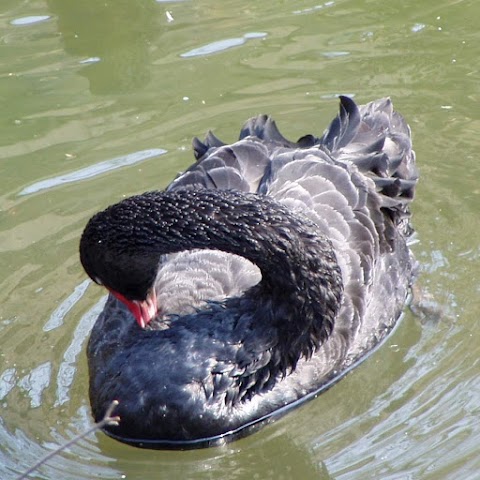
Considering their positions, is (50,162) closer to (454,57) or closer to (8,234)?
(8,234)

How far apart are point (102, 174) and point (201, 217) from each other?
2.49 meters

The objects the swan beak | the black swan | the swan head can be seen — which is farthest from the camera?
the swan beak

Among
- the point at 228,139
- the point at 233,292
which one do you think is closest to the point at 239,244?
the point at 233,292

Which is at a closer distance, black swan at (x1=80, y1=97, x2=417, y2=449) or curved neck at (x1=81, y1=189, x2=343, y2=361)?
curved neck at (x1=81, y1=189, x2=343, y2=361)

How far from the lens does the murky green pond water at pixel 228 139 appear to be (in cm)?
621

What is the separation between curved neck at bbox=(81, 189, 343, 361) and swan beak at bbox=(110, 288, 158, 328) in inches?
4.2

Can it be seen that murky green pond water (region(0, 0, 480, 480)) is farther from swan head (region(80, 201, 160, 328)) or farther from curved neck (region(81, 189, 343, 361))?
swan head (region(80, 201, 160, 328))

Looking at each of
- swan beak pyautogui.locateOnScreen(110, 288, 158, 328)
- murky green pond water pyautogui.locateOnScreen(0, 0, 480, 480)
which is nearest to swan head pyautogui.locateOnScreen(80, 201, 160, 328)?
swan beak pyautogui.locateOnScreen(110, 288, 158, 328)

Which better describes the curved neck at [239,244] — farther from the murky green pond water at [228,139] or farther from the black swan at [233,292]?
the murky green pond water at [228,139]

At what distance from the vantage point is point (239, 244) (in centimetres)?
623

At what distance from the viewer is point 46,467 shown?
6.04 metres

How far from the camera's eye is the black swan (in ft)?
20.3

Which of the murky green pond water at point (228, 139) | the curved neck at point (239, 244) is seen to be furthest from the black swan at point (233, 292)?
the murky green pond water at point (228, 139)

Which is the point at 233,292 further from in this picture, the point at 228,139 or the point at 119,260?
the point at 228,139
